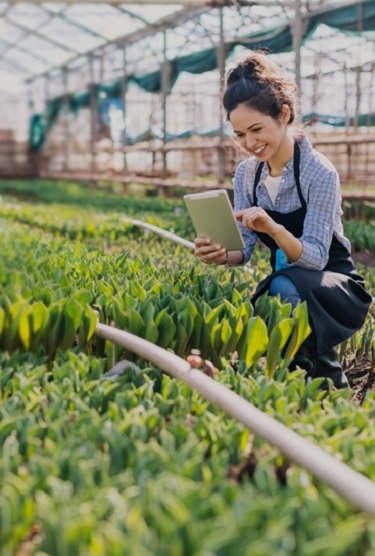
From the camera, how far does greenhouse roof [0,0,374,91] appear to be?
9562 mm

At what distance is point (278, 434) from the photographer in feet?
5.42

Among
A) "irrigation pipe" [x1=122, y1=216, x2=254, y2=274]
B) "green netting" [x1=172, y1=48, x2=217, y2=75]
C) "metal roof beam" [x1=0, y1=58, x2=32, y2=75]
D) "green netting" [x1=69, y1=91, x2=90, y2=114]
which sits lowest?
"irrigation pipe" [x1=122, y1=216, x2=254, y2=274]

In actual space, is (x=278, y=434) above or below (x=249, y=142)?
below

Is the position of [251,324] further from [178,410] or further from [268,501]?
[268,501]

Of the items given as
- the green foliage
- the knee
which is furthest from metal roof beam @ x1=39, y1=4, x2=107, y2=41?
the knee

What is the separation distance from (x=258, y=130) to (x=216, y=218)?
334 mm

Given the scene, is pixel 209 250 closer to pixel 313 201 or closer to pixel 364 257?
pixel 313 201

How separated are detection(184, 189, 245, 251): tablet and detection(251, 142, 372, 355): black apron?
19 cm

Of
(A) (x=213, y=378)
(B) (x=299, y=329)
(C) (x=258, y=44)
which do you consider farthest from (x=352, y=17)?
(A) (x=213, y=378)

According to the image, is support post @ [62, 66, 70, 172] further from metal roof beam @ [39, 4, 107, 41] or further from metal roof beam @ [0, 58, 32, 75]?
metal roof beam @ [39, 4, 107, 41]

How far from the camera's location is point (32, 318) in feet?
7.48

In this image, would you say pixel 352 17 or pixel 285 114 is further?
pixel 352 17

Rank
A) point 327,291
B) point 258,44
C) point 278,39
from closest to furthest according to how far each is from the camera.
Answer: point 327,291, point 278,39, point 258,44

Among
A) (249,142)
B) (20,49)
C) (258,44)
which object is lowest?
(249,142)
